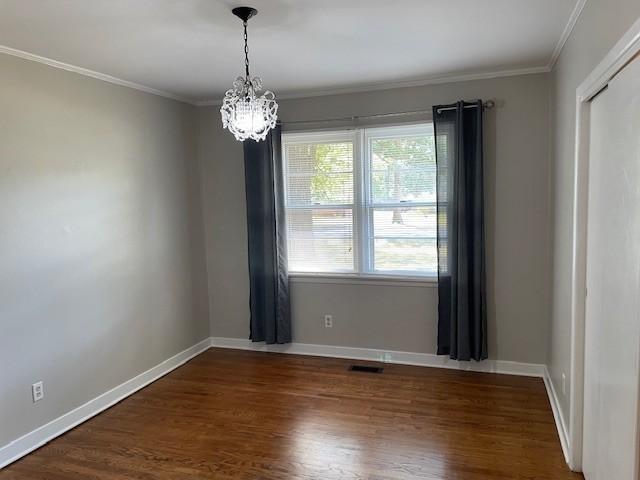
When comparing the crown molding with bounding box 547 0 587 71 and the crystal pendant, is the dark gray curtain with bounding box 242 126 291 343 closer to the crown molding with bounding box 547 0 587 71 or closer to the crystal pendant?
the crystal pendant

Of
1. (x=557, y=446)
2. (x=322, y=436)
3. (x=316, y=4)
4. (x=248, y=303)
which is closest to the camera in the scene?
(x=316, y=4)

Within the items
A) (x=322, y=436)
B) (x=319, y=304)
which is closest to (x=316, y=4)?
(x=322, y=436)

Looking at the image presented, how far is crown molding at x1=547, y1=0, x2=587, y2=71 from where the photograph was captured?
90.5 inches

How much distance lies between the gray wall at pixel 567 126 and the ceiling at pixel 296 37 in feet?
0.62

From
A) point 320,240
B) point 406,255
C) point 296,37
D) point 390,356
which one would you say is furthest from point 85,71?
point 390,356

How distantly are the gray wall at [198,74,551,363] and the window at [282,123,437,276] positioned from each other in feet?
0.68

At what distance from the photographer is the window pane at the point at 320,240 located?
4.23 m

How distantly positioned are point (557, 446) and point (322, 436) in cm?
139

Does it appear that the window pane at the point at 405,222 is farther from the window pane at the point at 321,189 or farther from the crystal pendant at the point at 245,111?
the crystal pendant at the point at 245,111

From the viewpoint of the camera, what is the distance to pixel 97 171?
3381mm

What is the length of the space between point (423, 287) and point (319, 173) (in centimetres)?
138

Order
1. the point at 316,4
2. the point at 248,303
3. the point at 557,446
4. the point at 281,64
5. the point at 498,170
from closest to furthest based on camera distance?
1. the point at 316,4
2. the point at 557,446
3. the point at 281,64
4. the point at 498,170
5. the point at 248,303

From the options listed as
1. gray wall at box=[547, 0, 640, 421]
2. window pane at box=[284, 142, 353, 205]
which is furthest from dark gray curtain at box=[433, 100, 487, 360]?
window pane at box=[284, 142, 353, 205]

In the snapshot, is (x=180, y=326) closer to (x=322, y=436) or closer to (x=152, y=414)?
(x=152, y=414)
